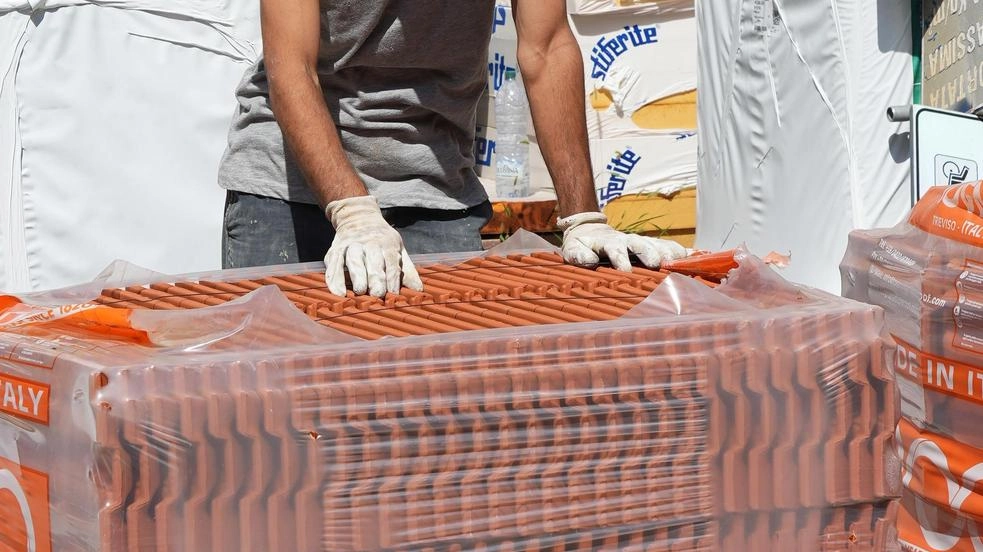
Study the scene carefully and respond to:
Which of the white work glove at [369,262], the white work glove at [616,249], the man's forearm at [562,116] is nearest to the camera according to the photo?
the white work glove at [369,262]

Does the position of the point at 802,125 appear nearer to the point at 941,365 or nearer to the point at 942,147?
the point at 942,147

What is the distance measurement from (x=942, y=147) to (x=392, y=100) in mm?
1579

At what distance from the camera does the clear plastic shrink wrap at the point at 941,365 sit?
1986 millimetres

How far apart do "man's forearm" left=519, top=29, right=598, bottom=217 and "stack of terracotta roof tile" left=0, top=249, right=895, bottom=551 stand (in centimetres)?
90

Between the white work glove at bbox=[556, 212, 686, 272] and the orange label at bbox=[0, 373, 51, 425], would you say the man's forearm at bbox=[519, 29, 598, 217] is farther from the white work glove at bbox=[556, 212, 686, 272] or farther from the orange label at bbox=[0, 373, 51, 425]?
the orange label at bbox=[0, 373, 51, 425]

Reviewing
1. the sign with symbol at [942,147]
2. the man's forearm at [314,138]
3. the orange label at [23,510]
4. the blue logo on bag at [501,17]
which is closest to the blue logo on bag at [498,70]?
the blue logo on bag at [501,17]

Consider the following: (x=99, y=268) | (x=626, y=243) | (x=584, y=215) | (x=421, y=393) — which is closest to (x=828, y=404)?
(x=421, y=393)

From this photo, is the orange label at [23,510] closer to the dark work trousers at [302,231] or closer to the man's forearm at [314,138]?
the man's forearm at [314,138]

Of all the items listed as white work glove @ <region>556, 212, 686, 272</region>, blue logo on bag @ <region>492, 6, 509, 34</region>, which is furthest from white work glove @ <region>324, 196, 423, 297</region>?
blue logo on bag @ <region>492, 6, 509, 34</region>

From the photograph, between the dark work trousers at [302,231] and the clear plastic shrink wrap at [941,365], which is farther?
the dark work trousers at [302,231]

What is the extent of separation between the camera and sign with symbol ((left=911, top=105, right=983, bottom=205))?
10.3 feet

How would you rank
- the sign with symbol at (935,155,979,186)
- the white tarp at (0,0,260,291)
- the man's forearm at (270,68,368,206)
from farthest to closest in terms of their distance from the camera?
the white tarp at (0,0,260,291)
the sign with symbol at (935,155,979,186)
the man's forearm at (270,68,368,206)

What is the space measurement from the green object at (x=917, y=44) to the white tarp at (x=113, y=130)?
2839mm

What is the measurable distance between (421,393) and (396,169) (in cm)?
135
